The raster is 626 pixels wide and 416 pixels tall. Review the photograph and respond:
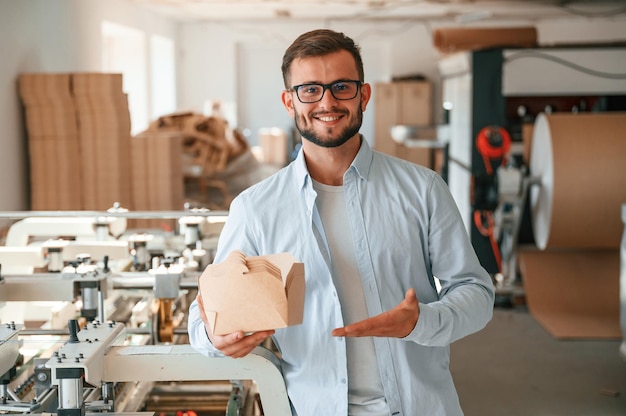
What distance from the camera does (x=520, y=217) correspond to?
16.6ft

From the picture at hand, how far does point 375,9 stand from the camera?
31.3 feet

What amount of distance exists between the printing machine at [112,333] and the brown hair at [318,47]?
58 centimetres

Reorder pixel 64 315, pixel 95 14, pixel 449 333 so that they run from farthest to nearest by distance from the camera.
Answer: pixel 95 14 → pixel 64 315 → pixel 449 333

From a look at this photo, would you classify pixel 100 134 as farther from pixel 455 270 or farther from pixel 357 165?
pixel 455 270

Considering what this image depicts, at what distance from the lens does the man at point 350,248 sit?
1.47 meters

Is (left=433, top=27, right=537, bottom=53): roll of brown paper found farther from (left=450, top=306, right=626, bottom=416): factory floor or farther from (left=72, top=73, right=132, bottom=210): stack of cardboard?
(left=72, top=73, right=132, bottom=210): stack of cardboard

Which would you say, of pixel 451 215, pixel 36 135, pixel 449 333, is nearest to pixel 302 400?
pixel 449 333

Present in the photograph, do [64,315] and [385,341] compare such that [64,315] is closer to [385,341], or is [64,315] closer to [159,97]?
[385,341]

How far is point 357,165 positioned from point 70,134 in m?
3.62

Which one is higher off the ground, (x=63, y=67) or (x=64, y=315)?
(x=63, y=67)

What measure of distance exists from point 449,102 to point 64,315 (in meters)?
4.65

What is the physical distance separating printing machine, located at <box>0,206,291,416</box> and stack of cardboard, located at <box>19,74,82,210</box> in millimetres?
506

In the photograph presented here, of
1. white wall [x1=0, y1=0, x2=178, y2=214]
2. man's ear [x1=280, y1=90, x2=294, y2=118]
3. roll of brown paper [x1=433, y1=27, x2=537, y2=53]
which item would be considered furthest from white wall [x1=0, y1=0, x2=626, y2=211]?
man's ear [x1=280, y1=90, x2=294, y2=118]

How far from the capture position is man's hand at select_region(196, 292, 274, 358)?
52.1 inches
